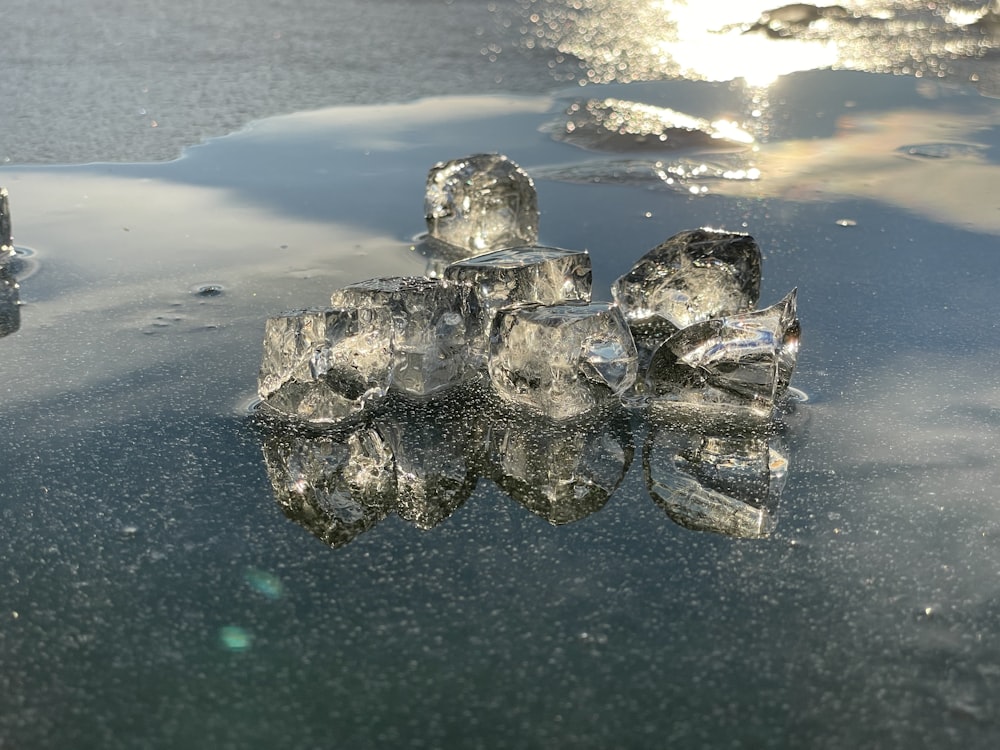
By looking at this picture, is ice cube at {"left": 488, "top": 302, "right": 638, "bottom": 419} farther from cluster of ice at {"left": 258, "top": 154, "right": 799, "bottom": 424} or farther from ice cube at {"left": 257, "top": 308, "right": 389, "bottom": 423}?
ice cube at {"left": 257, "top": 308, "right": 389, "bottom": 423}

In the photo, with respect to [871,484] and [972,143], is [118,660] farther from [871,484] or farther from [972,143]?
[972,143]

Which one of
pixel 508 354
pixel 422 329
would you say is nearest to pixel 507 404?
pixel 508 354

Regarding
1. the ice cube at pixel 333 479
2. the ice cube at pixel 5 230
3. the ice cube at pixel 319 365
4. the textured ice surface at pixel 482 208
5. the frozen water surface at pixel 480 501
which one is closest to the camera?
the frozen water surface at pixel 480 501

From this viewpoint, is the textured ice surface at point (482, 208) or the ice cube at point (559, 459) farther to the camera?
the textured ice surface at point (482, 208)

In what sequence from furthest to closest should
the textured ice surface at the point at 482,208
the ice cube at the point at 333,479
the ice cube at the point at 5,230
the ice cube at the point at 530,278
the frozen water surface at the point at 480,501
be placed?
the textured ice surface at the point at 482,208, the ice cube at the point at 5,230, the ice cube at the point at 530,278, the ice cube at the point at 333,479, the frozen water surface at the point at 480,501

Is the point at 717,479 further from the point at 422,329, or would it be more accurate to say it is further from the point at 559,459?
the point at 422,329

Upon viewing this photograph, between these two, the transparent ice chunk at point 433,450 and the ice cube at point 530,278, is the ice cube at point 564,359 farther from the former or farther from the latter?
the ice cube at point 530,278

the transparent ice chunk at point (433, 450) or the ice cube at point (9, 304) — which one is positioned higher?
the ice cube at point (9, 304)

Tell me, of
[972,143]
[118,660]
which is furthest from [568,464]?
[972,143]

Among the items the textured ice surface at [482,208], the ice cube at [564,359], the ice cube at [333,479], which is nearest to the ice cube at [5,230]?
the textured ice surface at [482,208]
